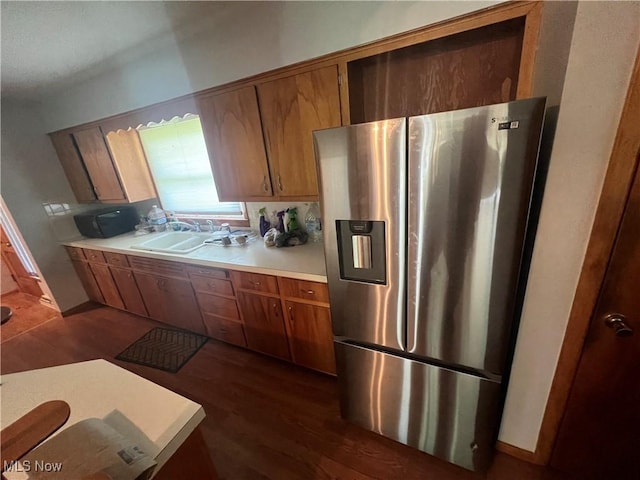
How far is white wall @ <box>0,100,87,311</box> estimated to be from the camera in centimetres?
261

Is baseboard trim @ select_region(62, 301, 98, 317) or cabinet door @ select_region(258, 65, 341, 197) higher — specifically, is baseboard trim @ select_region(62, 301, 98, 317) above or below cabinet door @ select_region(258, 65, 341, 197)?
below

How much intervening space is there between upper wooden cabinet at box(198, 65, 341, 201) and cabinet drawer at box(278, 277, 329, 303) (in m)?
0.56

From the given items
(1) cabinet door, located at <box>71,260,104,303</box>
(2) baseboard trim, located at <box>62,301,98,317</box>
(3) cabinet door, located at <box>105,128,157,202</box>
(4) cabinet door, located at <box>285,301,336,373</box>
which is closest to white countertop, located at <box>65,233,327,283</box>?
(4) cabinet door, located at <box>285,301,336,373</box>

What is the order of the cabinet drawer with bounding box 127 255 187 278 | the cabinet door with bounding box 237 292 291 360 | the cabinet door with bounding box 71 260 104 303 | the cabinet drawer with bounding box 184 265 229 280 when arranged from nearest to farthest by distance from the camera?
the cabinet door with bounding box 237 292 291 360, the cabinet drawer with bounding box 184 265 229 280, the cabinet drawer with bounding box 127 255 187 278, the cabinet door with bounding box 71 260 104 303

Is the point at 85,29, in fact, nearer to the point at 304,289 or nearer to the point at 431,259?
the point at 304,289

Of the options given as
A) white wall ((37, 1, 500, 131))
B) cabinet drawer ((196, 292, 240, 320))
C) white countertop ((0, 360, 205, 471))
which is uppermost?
white wall ((37, 1, 500, 131))

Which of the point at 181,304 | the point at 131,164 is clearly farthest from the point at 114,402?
the point at 131,164

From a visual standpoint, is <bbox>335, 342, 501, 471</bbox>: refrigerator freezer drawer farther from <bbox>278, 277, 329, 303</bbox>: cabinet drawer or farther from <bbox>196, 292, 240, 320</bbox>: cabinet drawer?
<bbox>196, 292, 240, 320</bbox>: cabinet drawer

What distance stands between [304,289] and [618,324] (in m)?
1.35

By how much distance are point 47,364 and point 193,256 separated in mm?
1780

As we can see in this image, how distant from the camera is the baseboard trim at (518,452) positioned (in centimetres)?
130

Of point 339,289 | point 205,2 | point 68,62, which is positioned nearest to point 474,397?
point 339,289

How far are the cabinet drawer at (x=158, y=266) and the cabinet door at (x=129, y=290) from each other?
21 centimetres

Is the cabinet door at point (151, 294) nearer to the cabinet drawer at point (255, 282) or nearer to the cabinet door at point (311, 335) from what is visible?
the cabinet drawer at point (255, 282)
